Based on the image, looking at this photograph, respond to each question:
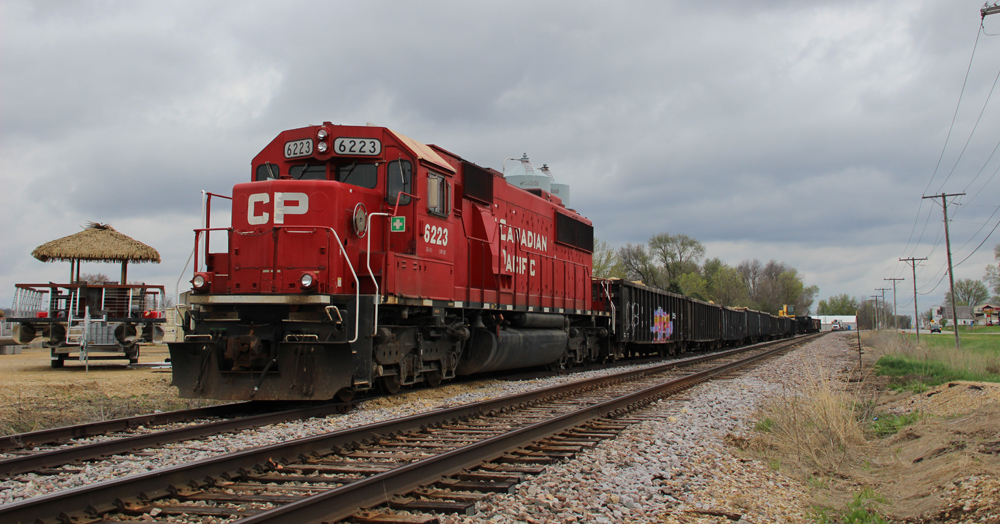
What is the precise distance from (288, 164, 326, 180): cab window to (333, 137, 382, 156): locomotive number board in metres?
0.34

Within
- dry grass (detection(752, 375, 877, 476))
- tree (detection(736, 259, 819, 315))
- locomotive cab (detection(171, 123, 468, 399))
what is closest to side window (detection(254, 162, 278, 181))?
locomotive cab (detection(171, 123, 468, 399))

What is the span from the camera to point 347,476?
508 cm

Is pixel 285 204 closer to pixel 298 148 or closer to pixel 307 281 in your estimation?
pixel 307 281

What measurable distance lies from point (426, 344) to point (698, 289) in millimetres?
69159

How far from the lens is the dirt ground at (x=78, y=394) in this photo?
26.3ft

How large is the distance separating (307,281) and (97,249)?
11.9 metres

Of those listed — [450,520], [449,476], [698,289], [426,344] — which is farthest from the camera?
[698,289]

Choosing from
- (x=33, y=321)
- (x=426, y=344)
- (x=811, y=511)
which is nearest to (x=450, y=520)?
(x=811, y=511)

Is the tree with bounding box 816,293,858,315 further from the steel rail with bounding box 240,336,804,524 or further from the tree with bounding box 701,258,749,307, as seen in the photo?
the steel rail with bounding box 240,336,804,524

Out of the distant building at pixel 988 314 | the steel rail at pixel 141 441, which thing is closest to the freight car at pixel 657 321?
the steel rail at pixel 141 441

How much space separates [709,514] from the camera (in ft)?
14.5

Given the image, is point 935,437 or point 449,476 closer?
point 449,476

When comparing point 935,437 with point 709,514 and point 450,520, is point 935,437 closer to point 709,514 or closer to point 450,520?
point 709,514

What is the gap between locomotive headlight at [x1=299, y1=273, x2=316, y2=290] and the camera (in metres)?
8.17
